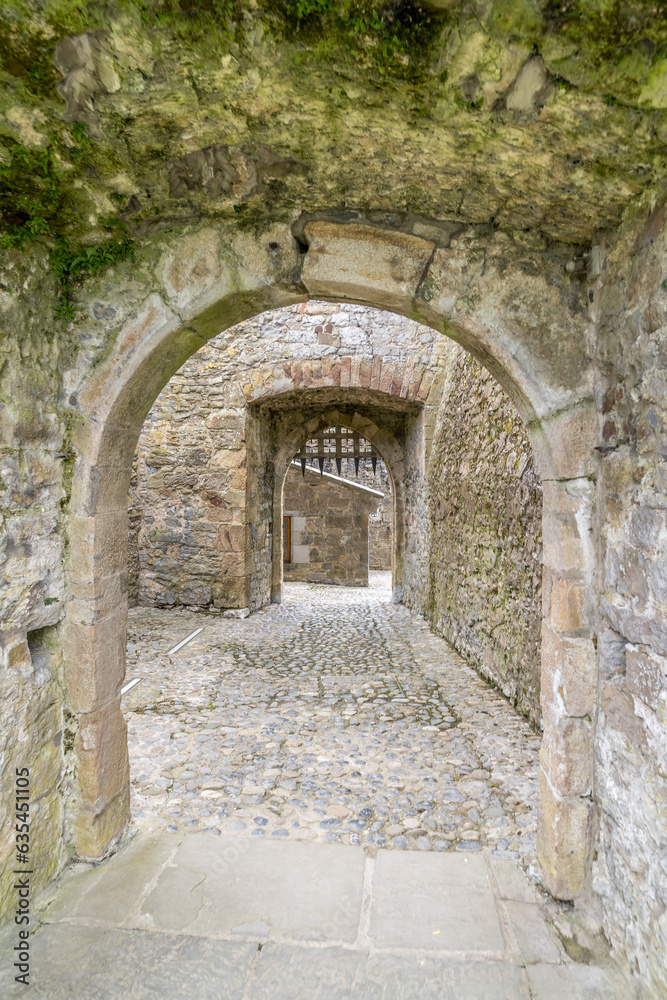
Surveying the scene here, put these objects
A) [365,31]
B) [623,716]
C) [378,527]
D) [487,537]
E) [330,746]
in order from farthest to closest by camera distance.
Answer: [378,527], [487,537], [330,746], [623,716], [365,31]

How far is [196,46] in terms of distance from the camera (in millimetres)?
1087

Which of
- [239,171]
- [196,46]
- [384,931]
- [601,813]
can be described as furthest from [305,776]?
[196,46]

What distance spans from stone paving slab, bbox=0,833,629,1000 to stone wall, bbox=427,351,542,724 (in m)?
1.69

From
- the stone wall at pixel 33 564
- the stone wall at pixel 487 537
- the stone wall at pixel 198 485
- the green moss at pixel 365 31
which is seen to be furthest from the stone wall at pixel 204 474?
the green moss at pixel 365 31

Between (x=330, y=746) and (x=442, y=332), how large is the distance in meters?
2.45

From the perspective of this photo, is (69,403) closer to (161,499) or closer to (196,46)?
(196,46)

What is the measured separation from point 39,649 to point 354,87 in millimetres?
1990

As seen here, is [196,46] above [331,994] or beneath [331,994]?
above

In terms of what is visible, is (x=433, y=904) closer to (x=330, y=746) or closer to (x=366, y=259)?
(x=330, y=746)

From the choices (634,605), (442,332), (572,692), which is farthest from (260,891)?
(442,332)

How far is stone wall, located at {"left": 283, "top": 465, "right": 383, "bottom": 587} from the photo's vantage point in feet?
39.1

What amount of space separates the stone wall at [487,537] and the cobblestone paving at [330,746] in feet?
0.98

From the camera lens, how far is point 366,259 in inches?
72.7

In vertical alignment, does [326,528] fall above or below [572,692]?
above
